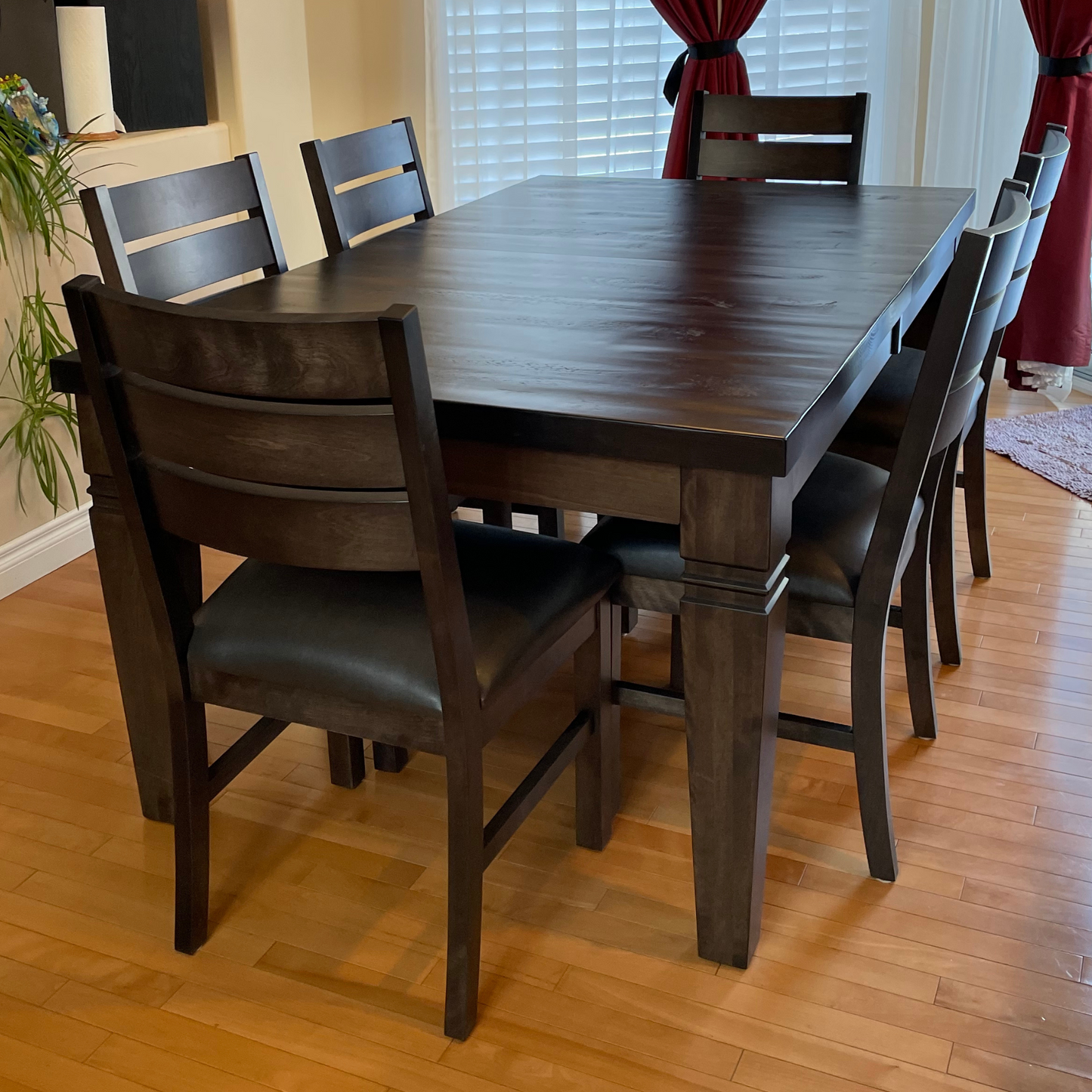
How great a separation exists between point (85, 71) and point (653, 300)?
1641mm

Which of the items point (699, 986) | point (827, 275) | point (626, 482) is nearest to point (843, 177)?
point (827, 275)

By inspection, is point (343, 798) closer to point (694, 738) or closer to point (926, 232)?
point (694, 738)

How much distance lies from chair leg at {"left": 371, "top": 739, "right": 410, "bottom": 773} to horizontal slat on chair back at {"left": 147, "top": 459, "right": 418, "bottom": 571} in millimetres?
772

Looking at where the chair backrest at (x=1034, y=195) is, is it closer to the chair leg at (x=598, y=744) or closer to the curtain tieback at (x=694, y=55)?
the chair leg at (x=598, y=744)

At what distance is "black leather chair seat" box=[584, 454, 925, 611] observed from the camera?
5.49 feet

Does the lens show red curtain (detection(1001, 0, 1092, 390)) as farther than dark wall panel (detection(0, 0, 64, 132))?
Yes

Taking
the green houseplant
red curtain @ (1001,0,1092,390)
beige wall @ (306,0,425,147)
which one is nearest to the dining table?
the green houseplant

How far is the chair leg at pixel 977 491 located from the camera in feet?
8.28

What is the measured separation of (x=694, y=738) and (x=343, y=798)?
76cm

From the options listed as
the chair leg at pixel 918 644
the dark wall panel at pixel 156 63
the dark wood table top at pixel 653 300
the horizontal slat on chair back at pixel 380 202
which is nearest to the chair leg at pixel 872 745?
the chair leg at pixel 918 644

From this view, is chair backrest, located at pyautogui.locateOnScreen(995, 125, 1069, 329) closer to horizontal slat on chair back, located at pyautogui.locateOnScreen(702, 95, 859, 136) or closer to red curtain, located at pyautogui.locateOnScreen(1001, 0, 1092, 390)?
horizontal slat on chair back, located at pyautogui.locateOnScreen(702, 95, 859, 136)

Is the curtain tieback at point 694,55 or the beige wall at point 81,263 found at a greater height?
the curtain tieback at point 694,55

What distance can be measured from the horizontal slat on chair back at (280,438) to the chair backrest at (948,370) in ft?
2.38

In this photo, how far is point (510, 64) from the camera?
3.98 metres
